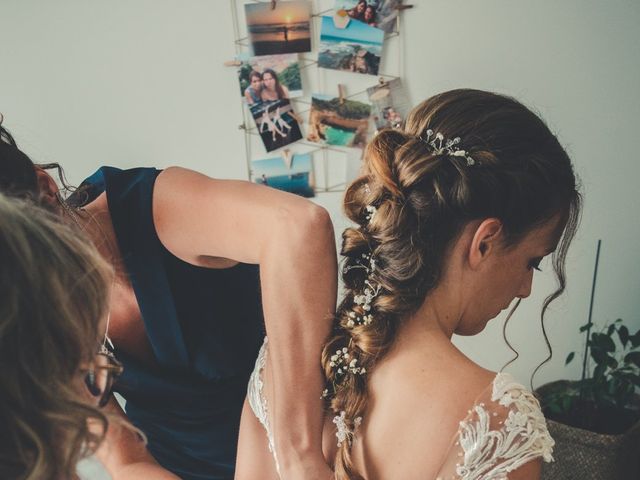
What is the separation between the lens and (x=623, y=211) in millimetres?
1862

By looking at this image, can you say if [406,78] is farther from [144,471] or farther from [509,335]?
[144,471]

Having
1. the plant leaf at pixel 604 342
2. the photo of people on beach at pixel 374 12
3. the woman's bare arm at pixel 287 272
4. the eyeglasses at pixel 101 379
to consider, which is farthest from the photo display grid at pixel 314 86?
the eyeglasses at pixel 101 379

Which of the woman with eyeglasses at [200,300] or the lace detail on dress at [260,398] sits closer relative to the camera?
the woman with eyeglasses at [200,300]

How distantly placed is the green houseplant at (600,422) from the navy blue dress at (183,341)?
1.10 m

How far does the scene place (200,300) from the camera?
1.04m

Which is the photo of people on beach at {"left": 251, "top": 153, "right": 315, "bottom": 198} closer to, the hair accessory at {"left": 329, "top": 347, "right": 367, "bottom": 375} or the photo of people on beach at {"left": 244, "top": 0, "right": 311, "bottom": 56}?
the photo of people on beach at {"left": 244, "top": 0, "right": 311, "bottom": 56}

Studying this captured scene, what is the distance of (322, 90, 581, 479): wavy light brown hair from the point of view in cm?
76

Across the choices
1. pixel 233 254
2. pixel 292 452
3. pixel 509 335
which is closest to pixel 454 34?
pixel 509 335

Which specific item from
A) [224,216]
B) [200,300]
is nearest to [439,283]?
[224,216]

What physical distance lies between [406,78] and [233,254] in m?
1.33

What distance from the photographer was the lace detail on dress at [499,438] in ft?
2.23

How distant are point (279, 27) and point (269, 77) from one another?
18 cm

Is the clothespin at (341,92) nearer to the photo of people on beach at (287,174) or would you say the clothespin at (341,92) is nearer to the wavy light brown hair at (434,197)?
the photo of people on beach at (287,174)

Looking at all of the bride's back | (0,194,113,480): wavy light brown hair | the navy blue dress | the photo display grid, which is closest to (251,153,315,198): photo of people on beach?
the photo display grid
